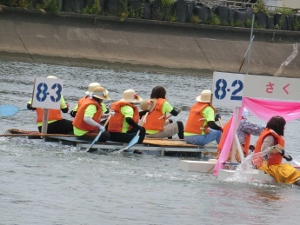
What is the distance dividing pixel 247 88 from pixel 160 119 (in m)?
3.67

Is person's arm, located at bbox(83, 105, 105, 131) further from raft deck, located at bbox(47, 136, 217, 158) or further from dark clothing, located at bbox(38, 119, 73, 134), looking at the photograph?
dark clothing, located at bbox(38, 119, 73, 134)

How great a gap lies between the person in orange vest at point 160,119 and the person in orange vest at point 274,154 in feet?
11.3

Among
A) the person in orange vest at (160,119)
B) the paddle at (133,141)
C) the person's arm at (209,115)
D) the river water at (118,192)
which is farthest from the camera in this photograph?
the person in orange vest at (160,119)

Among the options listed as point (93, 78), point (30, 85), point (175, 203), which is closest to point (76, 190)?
point (175, 203)

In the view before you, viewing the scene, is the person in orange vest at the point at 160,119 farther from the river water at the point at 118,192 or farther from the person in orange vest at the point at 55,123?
the person in orange vest at the point at 55,123

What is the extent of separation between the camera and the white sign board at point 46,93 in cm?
1998

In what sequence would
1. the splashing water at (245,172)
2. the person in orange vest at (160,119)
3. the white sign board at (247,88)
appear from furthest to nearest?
1. the person in orange vest at (160,119)
2. the white sign board at (247,88)
3. the splashing water at (245,172)

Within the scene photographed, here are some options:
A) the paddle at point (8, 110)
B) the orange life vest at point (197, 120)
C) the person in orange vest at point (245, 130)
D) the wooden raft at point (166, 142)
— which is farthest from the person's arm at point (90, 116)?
the person in orange vest at point (245, 130)

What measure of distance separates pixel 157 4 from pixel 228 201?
3824 centimetres

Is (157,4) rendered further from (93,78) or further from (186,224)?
(186,224)

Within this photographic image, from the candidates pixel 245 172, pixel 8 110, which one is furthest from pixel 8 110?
pixel 245 172

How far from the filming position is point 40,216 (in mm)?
14094

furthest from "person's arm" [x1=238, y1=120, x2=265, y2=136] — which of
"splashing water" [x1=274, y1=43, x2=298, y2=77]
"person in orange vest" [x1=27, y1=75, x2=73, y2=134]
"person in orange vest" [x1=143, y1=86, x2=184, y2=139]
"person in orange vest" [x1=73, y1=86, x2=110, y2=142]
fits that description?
"splashing water" [x1=274, y1=43, x2=298, y2=77]

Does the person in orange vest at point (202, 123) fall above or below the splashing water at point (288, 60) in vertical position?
above
